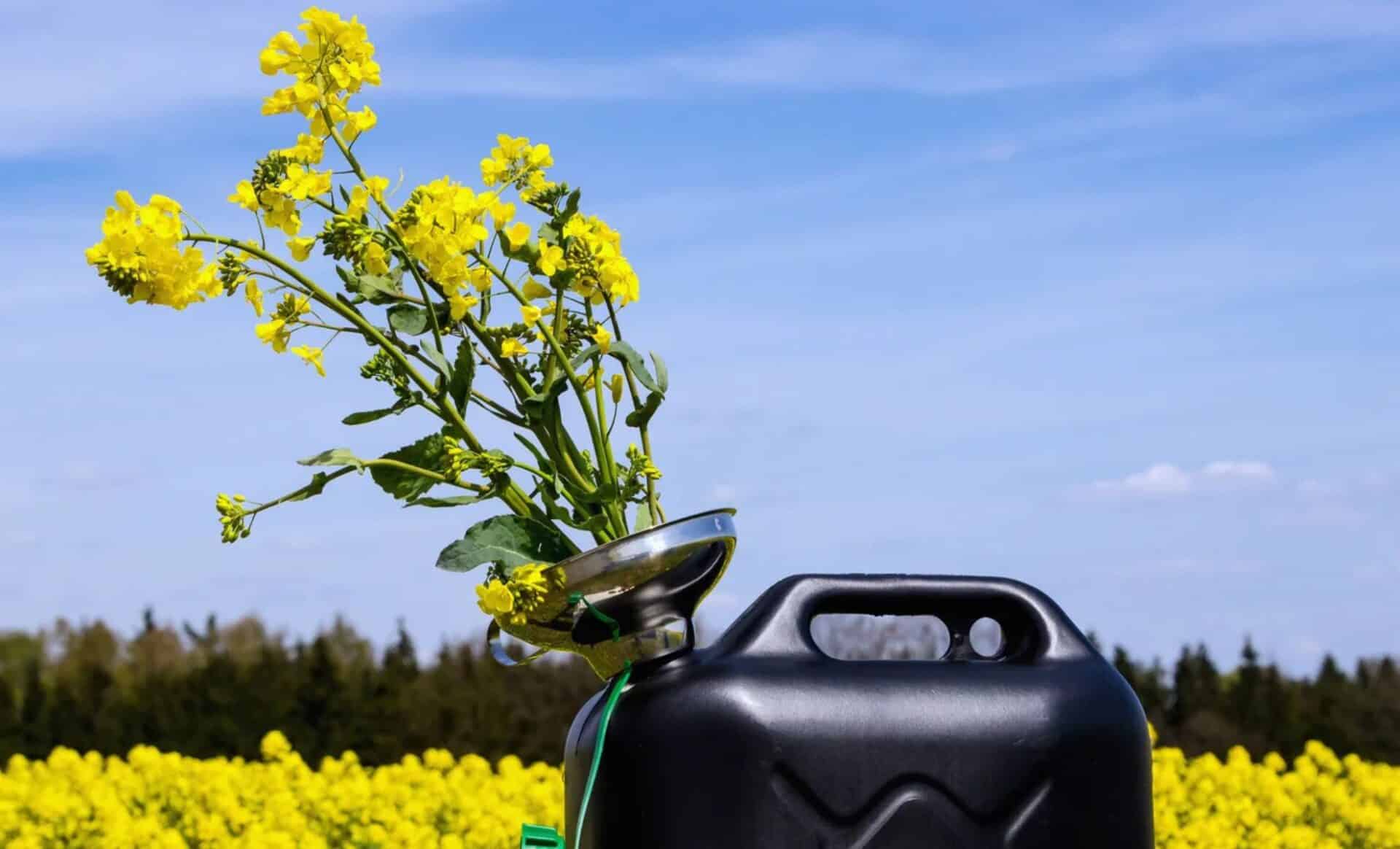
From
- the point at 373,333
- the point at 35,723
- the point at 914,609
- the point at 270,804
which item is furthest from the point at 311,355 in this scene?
the point at 35,723

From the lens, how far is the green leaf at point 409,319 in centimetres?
189

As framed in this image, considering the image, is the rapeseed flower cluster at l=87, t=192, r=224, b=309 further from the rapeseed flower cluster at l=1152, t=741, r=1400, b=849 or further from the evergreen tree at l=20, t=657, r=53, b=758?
the evergreen tree at l=20, t=657, r=53, b=758

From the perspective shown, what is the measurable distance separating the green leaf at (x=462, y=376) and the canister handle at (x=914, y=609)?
439mm

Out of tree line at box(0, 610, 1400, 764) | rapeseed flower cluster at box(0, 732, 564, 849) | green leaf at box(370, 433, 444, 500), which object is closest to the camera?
green leaf at box(370, 433, 444, 500)

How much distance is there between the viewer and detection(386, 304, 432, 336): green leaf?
1.89 metres

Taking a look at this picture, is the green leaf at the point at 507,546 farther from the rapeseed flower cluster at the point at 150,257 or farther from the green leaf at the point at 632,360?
the rapeseed flower cluster at the point at 150,257

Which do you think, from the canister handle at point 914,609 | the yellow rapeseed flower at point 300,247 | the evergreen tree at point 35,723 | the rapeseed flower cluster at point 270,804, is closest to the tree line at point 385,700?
the evergreen tree at point 35,723

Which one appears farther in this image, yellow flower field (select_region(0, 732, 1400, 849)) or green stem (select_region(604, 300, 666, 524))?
yellow flower field (select_region(0, 732, 1400, 849))

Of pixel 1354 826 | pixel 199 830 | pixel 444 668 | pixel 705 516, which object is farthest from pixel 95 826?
pixel 1354 826

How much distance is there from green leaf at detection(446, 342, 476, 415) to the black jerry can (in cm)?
40

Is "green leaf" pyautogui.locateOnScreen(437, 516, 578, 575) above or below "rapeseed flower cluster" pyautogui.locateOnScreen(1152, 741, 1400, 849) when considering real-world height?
above

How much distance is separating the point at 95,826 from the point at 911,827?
9.38ft

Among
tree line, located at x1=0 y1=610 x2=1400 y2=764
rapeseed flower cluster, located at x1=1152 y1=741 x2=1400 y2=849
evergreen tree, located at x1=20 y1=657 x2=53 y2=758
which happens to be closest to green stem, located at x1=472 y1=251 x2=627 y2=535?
rapeseed flower cluster, located at x1=1152 y1=741 x2=1400 y2=849

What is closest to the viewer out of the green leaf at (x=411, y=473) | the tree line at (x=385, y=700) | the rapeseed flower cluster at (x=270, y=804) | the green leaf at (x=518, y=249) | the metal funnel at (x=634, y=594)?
the metal funnel at (x=634, y=594)
